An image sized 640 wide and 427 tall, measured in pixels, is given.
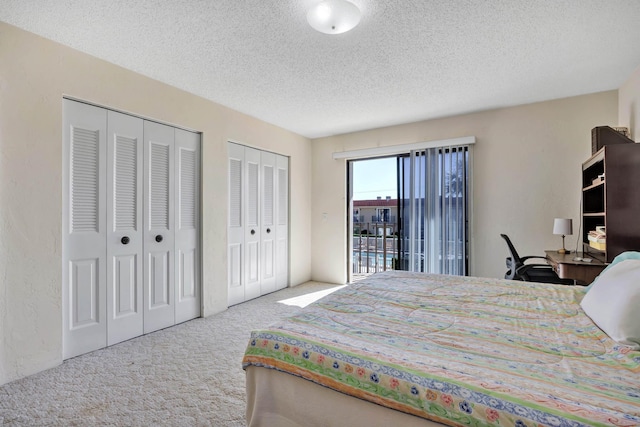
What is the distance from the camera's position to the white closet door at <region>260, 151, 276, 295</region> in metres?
4.38

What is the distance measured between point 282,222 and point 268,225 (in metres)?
0.34

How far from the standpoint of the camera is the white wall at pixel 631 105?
274 centimetres

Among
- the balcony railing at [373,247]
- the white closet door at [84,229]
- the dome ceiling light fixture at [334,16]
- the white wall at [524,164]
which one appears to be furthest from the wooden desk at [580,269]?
the white closet door at [84,229]

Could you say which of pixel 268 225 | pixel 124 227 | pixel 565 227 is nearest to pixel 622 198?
pixel 565 227

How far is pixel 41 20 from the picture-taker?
6.84 feet

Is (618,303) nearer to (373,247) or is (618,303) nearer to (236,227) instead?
(236,227)

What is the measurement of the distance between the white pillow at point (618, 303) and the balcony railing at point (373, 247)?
4034mm

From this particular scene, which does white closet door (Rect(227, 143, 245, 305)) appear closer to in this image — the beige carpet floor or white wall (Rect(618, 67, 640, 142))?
the beige carpet floor

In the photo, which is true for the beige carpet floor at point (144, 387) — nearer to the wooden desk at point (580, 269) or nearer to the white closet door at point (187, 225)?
the white closet door at point (187, 225)

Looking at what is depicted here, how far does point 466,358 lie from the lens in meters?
1.12

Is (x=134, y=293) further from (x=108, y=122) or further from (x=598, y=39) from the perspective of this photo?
(x=598, y=39)

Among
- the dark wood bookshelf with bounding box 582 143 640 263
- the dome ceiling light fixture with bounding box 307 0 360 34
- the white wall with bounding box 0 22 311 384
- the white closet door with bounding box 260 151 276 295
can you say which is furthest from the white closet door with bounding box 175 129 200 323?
the dark wood bookshelf with bounding box 582 143 640 263

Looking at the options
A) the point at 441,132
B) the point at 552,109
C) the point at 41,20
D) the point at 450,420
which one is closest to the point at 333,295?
the point at 450,420

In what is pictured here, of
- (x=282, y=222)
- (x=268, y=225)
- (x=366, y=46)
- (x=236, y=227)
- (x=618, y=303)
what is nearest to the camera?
(x=618, y=303)
